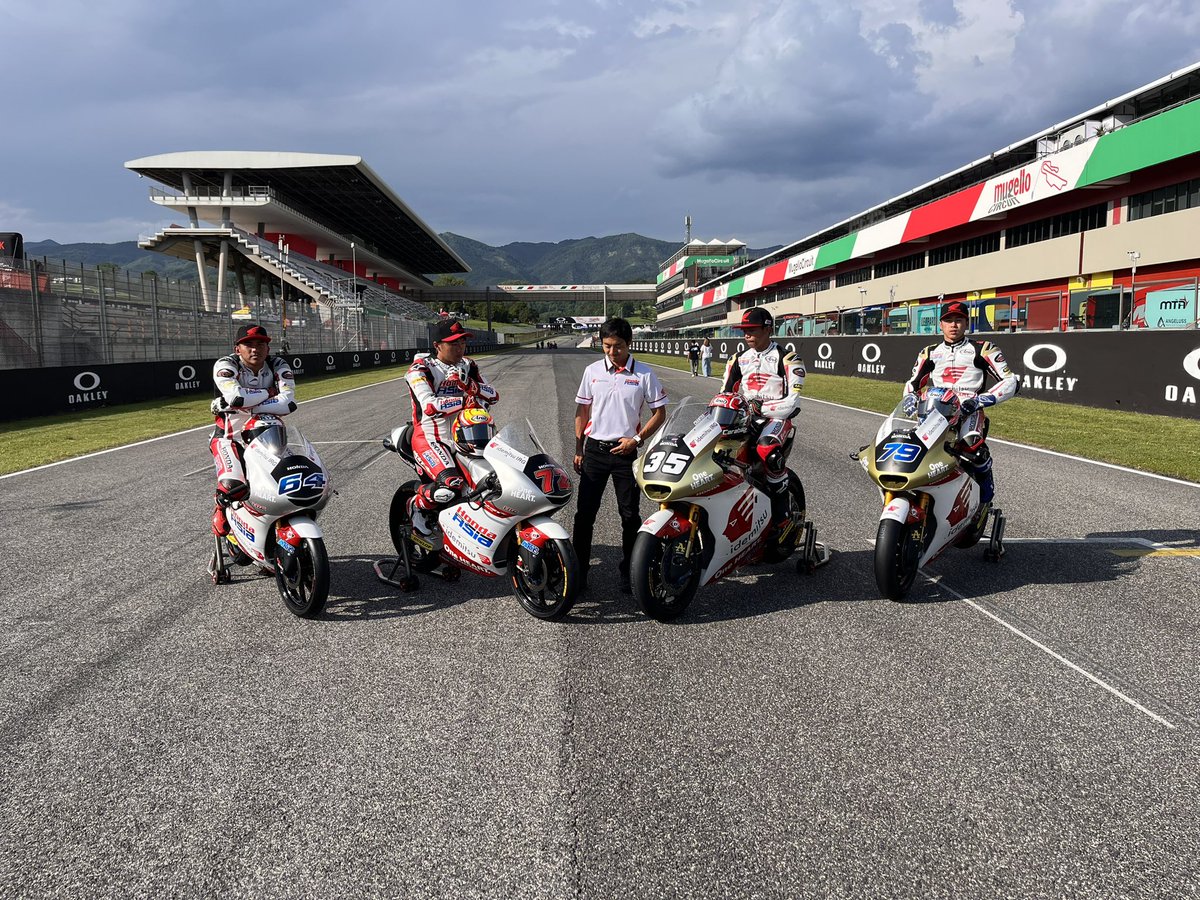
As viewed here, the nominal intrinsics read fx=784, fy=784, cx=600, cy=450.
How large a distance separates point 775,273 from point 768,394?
71059mm

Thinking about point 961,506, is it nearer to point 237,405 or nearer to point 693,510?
point 693,510

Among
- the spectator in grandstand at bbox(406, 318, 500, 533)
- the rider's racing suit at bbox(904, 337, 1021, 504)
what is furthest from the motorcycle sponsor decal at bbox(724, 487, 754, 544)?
the spectator in grandstand at bbox(406, 318, 500, 533)

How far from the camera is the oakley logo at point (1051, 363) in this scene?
17.5 m

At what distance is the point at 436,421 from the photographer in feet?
17.3

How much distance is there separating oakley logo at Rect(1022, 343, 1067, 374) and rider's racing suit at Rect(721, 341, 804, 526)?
562 inches

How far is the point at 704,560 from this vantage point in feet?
15.9

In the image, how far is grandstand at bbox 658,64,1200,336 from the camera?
1798 centimetres

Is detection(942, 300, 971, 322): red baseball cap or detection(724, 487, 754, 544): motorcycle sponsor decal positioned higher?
detection(942, 300, 971, 322): red baseball cap

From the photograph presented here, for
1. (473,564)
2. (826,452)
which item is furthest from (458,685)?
(826,452)

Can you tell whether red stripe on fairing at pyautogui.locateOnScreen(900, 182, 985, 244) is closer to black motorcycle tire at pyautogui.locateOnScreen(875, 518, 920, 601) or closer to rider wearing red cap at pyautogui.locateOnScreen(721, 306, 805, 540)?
rider wearing red cap at pyautogui.locateOnScreen(721, 306, 805, 540)

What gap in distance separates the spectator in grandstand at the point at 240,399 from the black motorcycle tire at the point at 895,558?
4.02 meters

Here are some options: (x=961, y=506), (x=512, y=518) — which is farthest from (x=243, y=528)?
(x=961, y=506)

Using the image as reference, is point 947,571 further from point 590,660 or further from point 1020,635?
point 590,660

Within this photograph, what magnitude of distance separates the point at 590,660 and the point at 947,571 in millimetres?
3076
